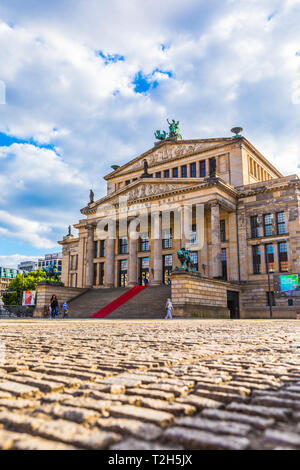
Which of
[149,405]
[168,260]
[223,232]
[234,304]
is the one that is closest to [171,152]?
[223,232]

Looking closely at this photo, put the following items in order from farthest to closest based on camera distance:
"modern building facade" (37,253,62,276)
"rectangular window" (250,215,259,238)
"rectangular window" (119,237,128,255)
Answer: "modern building facade" (37,253,62,276), "rectangular window" (119,237,128,255), "rectangular window" (250,215,259,238)

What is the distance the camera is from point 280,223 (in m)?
35.2

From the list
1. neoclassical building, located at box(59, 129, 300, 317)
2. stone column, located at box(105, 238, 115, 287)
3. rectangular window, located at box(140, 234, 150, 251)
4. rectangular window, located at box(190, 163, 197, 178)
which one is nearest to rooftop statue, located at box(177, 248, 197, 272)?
neoclassical building, located at box(59, 129, 300, 317)

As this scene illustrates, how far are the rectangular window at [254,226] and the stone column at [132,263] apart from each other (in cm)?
1261

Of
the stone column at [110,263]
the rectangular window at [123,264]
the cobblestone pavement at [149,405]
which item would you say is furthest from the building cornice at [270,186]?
the cobblestone pavement at [149,405]

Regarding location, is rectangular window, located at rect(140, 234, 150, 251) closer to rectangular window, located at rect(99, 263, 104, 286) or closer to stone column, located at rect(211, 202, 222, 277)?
rectangular window, located at rect(99, 263, 104, 286)

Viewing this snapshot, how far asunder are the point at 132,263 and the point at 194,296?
13118mm

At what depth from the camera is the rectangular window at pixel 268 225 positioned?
35.7 m

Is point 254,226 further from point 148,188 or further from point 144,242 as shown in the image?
point 144,242

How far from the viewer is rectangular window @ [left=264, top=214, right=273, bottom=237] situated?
35.7 meters

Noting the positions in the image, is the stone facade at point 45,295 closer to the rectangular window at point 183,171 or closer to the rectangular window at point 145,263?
the rectangular window at point 145,263

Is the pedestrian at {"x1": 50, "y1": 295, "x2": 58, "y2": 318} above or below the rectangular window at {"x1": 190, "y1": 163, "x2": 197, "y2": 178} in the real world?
below

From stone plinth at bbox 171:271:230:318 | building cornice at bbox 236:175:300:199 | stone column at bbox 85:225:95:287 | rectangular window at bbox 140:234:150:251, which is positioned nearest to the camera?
stone plinth at bbox 171:271:230:318

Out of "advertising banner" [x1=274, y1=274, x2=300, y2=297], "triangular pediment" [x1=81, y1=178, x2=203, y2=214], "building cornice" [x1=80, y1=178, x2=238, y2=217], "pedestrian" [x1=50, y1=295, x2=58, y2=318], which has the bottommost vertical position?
"pedestrian" [x1=50, y1=295, x2=58, y2=318]
